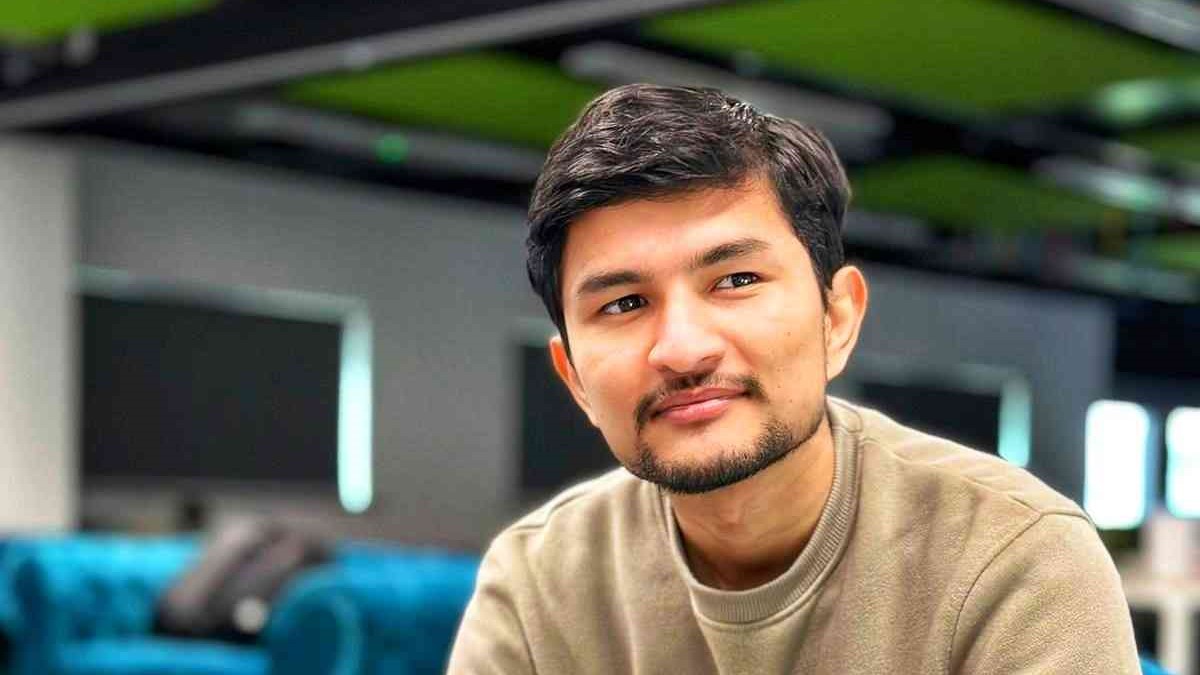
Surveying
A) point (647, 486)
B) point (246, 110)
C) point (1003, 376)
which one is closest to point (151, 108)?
point (246, 110)

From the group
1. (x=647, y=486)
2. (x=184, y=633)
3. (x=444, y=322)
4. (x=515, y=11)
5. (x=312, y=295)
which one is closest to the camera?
(x=647, y=486)

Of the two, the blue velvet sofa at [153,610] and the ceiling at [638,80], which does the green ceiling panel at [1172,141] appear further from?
the blue velvet sofa at [153,610]

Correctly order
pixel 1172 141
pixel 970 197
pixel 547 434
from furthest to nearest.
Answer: pixel 547 434 < pixel 970 197 < pixel 1172 141

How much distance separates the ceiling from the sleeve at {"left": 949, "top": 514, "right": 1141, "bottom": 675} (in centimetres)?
324

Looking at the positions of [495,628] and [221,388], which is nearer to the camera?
[495,628]

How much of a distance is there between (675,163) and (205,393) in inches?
283

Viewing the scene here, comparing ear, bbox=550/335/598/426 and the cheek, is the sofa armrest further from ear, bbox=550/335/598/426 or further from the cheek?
the cheek

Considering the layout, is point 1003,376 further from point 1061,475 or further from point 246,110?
point 246,110

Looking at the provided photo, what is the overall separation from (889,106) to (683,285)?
5.79 metres

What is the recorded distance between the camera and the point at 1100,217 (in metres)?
9.42

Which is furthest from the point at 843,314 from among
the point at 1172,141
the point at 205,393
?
the point at 205,393

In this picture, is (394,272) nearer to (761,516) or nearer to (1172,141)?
(1172,141)

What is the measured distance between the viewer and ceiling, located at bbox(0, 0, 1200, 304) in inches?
201

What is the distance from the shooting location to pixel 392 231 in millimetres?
8969
